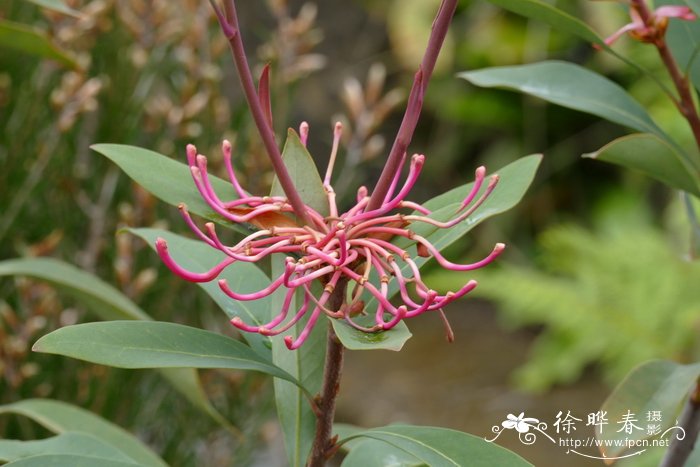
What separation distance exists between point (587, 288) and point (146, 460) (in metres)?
2.21

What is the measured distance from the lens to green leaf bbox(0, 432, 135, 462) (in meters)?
0.64

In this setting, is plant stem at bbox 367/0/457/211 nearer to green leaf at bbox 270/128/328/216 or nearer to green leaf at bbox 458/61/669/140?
green leaf at bbox 270/128/328/216

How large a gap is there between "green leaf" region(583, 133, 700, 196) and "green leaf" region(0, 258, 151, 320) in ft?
1.43

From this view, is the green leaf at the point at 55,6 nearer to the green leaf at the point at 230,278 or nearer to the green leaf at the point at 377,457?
the green leaf at the point at 230,278

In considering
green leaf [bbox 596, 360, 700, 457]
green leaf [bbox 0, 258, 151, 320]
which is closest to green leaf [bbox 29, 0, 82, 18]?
green leaf [bbox 0, 258, 151, 320]

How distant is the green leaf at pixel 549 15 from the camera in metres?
0.61

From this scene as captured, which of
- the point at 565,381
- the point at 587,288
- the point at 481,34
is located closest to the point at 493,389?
the point at 565,381

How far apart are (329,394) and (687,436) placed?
265 millimetres

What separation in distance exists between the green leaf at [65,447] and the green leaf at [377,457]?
170 millimetres

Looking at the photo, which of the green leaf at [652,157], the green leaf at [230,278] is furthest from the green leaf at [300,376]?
the green leaf at [652,157]

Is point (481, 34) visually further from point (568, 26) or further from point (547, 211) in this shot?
point (568, 26)

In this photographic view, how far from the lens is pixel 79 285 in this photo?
31.9 inches

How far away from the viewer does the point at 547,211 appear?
3615mm

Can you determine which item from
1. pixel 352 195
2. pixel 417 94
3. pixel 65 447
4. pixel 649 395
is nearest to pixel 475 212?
pixel 417 94
